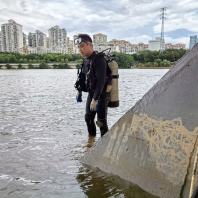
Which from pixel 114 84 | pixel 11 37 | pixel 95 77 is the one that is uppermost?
pixel 11 37

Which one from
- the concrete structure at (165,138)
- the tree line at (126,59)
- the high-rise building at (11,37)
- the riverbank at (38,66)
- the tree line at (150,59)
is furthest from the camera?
the high-rise building at (11,37)

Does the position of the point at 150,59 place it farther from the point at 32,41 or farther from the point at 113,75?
the point at 113,75

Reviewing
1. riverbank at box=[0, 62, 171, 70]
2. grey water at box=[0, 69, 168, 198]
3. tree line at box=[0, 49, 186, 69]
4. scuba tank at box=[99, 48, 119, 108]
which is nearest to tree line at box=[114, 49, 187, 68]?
tree line at box=[0, 49, 186, 69]

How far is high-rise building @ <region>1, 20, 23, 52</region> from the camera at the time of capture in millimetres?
186125

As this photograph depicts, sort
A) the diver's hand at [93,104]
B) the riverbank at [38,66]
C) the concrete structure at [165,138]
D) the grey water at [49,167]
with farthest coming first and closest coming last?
the riverbank at [38,66] → the diver's hand at [93,104] → the grey water at [49,167] → the concrete structure at [165,138]

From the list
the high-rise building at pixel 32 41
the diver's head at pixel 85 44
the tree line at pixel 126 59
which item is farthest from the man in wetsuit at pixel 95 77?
the high-rise building at pixel 32 41

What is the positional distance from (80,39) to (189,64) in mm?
2663

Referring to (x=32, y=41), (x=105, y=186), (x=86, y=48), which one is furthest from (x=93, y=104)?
(x=32, y=41)

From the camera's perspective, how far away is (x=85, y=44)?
5.94 m

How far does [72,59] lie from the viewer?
129750mm

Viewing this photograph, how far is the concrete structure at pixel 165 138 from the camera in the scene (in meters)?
3.49

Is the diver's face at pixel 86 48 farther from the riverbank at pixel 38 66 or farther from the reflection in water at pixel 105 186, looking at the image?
the riverbank at pixel 38 66

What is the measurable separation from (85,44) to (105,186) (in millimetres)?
2678

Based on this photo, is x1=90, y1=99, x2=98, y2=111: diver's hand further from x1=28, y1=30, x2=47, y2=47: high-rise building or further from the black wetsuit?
x1=28, y1=30, x2=47, y2=47: high-rise building
